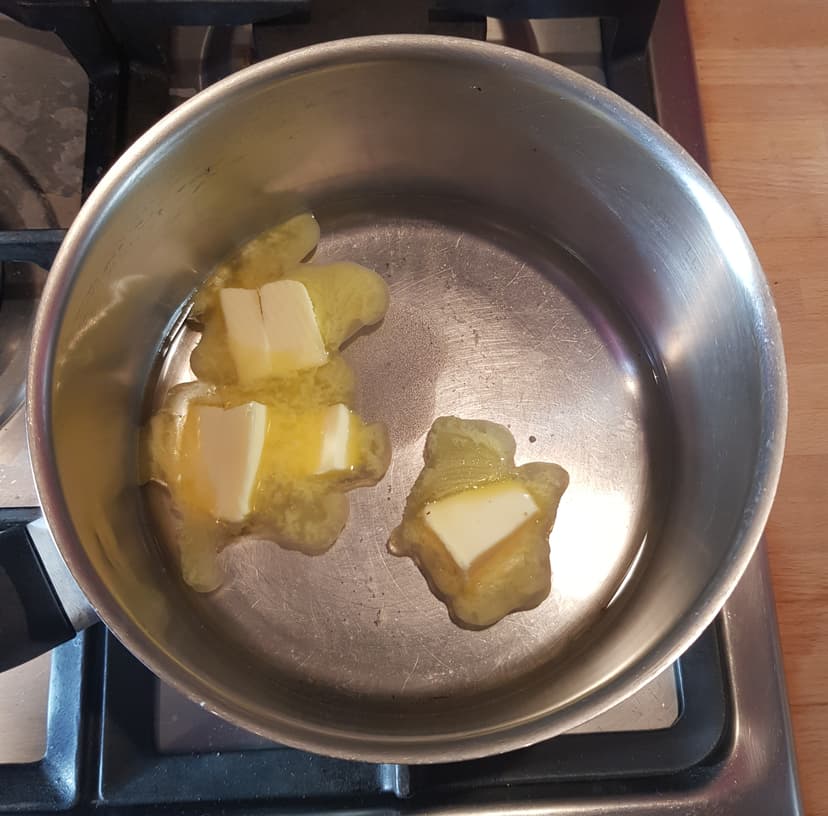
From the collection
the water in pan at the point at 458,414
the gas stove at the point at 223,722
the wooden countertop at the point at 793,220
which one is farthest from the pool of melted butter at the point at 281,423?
the wooden countertop at the point at 793,220

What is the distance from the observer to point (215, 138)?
723 mm

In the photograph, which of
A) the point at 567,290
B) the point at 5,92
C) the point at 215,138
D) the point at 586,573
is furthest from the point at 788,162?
the point at 5,92

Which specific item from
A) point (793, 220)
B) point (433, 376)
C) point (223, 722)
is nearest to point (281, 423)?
Answer: point (433, 376)

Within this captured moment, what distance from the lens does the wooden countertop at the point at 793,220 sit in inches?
30.3

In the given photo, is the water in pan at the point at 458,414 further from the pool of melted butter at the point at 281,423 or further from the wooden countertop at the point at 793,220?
the wooden countertop at the point at 793,220

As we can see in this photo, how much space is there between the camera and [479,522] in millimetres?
770

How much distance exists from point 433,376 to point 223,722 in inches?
16.2

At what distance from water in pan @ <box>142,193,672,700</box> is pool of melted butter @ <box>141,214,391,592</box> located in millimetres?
21

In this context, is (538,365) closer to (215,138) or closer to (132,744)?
(215,138)

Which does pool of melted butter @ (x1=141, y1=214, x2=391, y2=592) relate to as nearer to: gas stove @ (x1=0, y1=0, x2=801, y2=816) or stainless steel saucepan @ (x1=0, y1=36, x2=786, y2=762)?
stainless steel saucepan @ (x1=0, y1=36, x2=786, y2=762)

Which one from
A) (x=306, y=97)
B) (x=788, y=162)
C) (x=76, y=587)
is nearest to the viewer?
(x=76, y=587)

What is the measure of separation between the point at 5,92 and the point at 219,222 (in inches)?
9.5

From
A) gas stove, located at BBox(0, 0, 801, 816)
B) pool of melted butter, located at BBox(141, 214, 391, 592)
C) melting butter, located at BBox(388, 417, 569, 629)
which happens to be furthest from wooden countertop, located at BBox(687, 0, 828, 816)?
pool of melted butter, located at BBox(141, 214, 391, 592)

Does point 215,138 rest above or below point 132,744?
above
